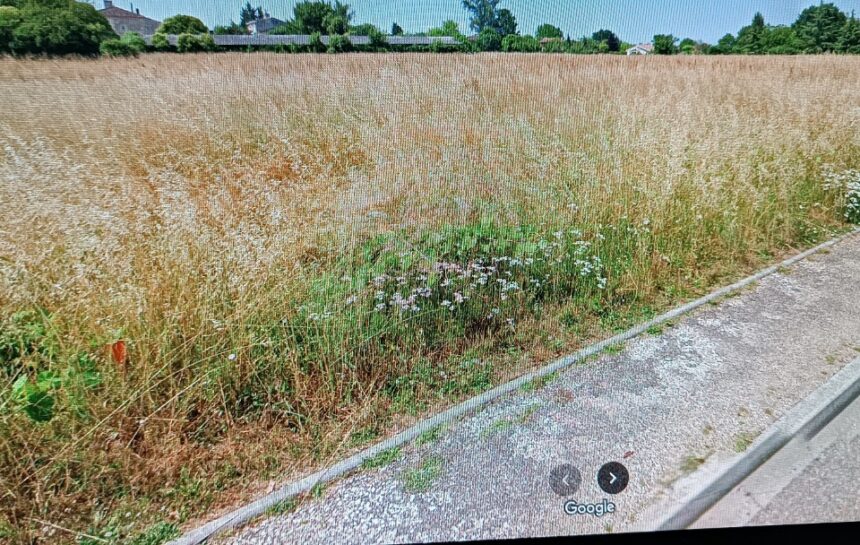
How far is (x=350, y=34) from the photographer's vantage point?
2.55 metres

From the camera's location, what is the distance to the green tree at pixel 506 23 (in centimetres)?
262

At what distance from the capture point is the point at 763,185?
166 inches

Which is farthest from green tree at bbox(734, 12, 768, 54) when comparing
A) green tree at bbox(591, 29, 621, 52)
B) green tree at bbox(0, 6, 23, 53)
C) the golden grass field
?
green tree at bbox(0, 6, 23, 53)

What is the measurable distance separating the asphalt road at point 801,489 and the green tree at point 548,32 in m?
2.64

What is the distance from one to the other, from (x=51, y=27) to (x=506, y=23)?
239 cm

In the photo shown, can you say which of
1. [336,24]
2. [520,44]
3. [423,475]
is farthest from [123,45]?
[423,475]

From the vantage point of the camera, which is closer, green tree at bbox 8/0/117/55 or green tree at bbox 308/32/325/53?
green tree at bbox 8/0/117/55

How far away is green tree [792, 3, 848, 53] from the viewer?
3.06m

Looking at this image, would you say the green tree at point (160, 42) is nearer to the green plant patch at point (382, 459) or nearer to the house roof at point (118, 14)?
the house roof at point (118, 14)

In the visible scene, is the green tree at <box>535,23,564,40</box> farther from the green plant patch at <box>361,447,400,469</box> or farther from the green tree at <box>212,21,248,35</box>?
the green plant patch at <box>361,447,400,469</box>

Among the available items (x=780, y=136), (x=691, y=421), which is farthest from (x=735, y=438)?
(x=780, y=136)

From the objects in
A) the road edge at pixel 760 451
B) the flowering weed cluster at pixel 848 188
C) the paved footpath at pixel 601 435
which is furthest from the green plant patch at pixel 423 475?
the flowering weed cluster at pixel 848 188

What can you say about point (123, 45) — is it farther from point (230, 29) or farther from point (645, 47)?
point (645, 47)

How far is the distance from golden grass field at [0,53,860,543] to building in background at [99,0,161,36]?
6.7 inches
